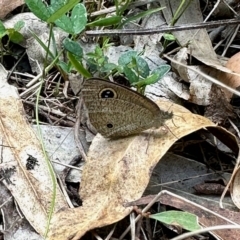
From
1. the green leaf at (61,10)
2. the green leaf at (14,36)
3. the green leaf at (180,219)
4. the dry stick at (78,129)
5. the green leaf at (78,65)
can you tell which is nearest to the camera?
the green leaf at (180,219)

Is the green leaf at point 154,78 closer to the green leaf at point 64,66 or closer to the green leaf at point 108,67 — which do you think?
the green leaf at point 108,67

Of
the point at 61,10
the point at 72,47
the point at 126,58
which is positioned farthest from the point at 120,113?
the point at 61,10

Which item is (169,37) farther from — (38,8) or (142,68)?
(38,8)

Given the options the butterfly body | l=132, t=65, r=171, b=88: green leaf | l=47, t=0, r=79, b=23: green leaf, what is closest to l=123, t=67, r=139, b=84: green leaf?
l=132, t=65, r=171, b=88: green leaf

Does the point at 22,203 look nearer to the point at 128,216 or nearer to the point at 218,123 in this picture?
the point at 128,216

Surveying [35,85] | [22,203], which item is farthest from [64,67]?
[22,203]

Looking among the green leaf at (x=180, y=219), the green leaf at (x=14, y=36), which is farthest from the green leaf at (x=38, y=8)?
the green leaf at (x=180, y=219)
